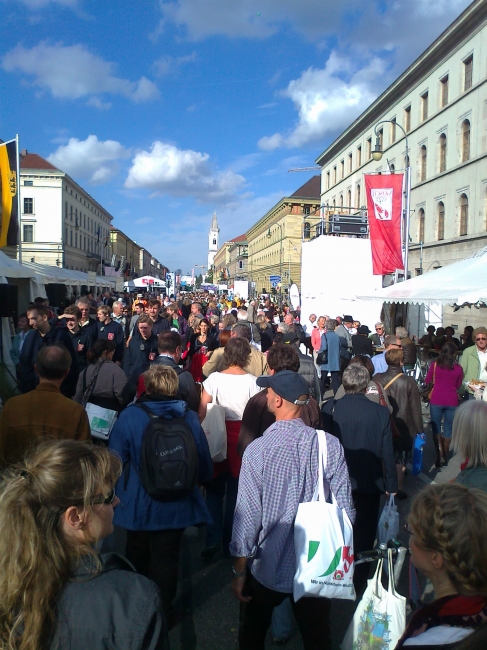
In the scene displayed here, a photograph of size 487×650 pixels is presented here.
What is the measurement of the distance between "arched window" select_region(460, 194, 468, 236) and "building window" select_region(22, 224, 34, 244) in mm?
59302

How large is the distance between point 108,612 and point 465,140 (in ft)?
112

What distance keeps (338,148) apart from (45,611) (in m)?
57.9

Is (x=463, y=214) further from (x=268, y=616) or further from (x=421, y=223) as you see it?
(x=268, y=616)

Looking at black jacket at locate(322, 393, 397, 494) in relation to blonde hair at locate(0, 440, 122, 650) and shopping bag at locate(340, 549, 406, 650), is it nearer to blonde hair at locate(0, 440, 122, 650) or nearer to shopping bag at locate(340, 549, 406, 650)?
shopping bag at locate(340, 549, 406, 650)

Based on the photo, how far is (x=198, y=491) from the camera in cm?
334

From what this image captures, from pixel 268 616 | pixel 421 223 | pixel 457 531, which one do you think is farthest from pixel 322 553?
pixel 421 223

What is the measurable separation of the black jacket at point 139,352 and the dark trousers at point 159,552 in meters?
4.35

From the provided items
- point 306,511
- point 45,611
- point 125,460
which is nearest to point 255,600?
point 306,511

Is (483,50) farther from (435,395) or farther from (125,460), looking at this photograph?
(125,460)

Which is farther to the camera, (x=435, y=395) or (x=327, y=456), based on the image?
(x=435, y=395)

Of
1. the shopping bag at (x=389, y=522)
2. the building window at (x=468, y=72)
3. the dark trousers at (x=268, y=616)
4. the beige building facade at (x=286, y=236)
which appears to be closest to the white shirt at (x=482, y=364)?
the shopping bag at (x=389, y=522)

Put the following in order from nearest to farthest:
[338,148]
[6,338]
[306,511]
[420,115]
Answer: [306,511] → [6,338] → [420,115] → [338,148]

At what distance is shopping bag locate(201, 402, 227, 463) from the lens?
4453 millimetres

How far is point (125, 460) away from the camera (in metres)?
3.24
